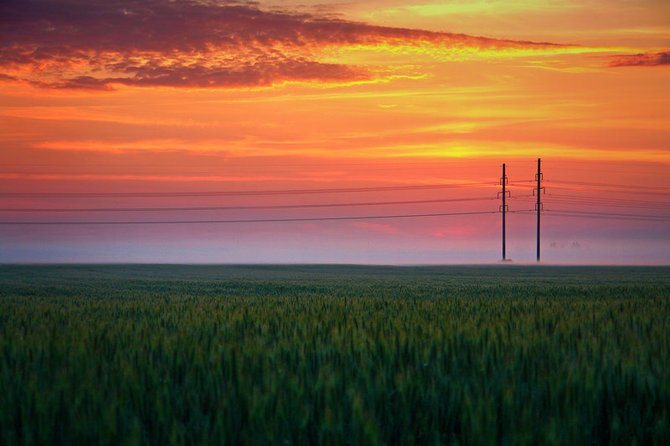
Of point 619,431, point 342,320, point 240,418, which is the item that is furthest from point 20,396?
point 342,320

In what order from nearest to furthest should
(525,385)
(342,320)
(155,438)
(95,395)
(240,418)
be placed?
(155,438) → (240,418) → (95,395) → (525,385) → (342,320)

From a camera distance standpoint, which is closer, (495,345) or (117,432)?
(117,432)

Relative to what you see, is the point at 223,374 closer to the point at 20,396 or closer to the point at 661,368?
the point at 20,396

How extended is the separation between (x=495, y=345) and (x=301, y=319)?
181 inches

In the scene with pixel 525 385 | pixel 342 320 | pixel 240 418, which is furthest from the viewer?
pixel 342 320

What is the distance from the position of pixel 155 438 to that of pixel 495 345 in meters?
4.32

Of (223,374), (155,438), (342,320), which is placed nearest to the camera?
(155,438)

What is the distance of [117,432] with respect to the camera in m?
5.11

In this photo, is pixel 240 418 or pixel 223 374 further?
pixel 223 374

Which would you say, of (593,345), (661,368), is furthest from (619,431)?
(593,345)

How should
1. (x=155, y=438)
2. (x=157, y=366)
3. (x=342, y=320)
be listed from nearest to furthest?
1. (x=155, y=438)
2. (x=157, y=366)
3. (x=342, y=320)

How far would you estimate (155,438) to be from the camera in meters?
5.07

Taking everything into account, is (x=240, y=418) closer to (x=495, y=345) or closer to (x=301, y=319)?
(x=495, y=345)

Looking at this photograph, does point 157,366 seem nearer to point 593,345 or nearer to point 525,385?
point 525,385
